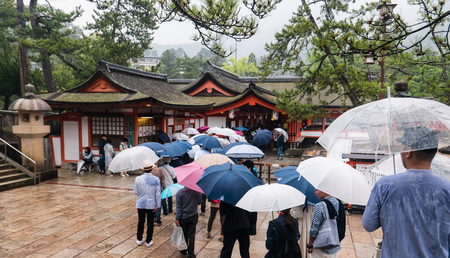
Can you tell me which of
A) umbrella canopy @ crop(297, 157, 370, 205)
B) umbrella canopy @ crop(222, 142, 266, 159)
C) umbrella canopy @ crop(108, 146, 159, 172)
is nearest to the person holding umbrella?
umbrella canopy @ crop(108, 146, 159, 172)

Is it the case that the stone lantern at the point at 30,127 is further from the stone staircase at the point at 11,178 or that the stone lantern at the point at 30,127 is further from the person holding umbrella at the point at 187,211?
the person holding umbrella at the point at 187,211

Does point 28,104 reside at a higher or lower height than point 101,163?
higher

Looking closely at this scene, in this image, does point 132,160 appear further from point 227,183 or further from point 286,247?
point 286,247

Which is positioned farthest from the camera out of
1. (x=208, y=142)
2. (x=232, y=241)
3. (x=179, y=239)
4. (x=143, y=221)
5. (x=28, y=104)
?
(x=28, y=104)

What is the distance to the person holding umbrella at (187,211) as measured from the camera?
5.32 meters

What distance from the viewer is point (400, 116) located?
252 cm

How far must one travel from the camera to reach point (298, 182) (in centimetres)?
468

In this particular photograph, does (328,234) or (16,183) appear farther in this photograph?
(16,183)

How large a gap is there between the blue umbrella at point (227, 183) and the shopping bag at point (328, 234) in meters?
1.18

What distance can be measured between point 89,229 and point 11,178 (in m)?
6.18

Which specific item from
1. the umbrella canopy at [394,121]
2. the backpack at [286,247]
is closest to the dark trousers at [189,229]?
the backpack at [286,247]

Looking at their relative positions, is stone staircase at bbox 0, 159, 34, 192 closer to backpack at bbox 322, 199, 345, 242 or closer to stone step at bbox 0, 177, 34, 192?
stone step at bbox 0, 177, 34, 192

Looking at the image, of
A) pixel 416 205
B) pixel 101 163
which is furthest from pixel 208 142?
pixel 416 205

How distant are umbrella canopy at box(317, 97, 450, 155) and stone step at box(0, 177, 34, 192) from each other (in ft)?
38.8
